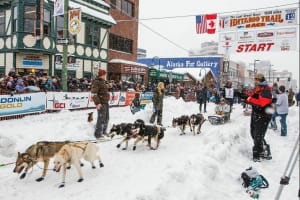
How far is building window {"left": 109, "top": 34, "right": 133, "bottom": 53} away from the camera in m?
27.3

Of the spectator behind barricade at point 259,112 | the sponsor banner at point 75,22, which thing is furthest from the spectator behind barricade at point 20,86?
the spectator behind barricade at point 259,112

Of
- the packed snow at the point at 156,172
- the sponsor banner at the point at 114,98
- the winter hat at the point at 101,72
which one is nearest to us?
the packed snow at the point at 156,172

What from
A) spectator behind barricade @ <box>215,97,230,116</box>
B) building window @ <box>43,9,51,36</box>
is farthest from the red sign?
building window @ <box>43,9,51,36</box>

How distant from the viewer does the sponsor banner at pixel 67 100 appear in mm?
12672

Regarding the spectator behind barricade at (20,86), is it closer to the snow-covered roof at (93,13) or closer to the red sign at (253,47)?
the snow-covered roof at (93,13)

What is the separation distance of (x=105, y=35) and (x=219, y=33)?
10.5 m

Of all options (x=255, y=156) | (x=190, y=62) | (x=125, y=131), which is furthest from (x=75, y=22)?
(x=190, y=62)

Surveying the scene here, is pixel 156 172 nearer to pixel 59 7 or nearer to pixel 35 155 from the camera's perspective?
pixel 35 155

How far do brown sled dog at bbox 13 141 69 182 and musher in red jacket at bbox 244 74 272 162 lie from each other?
4.02 meters

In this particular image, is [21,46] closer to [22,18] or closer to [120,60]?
[22,18]

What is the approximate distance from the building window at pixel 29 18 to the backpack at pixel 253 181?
17844 millimetres

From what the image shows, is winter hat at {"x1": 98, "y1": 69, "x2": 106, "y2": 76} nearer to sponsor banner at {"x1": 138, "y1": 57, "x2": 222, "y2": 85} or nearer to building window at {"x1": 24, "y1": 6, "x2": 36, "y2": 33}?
building window at {"x1": 24, "y1": 6, "x2": 36, "y2": 33}

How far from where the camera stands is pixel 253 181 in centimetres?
445

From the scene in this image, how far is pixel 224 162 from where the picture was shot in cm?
582
